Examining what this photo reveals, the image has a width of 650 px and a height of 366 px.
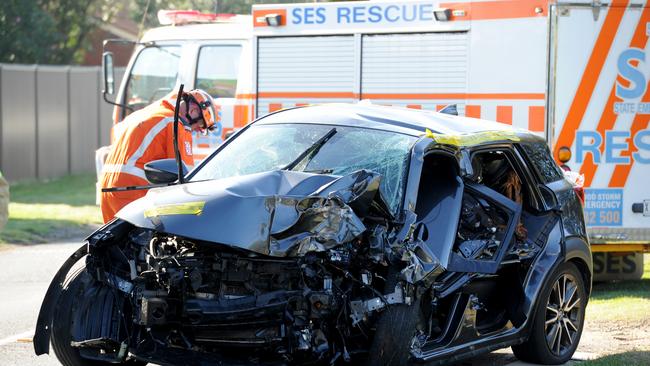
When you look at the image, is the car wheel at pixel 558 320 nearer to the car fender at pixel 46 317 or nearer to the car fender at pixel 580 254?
the car fender at pixel 580 254

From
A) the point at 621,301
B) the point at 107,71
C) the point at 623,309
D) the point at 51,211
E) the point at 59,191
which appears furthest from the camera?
the point at 59,191

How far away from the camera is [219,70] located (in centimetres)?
1351

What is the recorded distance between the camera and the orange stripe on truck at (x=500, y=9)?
420 inches

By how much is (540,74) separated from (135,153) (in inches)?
162

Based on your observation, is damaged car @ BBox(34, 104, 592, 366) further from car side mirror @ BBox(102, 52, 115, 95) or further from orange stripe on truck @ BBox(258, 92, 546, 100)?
car side mirror @ BBox(102, 52, 115, 95)

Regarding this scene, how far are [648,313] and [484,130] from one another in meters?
2.87

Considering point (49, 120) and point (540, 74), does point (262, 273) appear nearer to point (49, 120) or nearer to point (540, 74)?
point (540, 74)

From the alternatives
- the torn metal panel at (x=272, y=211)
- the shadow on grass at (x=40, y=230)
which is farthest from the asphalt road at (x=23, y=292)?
the torn metal panel at (x=272, y=211)

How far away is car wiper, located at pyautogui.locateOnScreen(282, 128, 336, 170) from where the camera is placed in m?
6.82

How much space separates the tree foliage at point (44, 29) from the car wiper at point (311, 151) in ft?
72.5

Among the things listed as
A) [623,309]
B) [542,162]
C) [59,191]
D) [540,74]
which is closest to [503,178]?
[542,162]

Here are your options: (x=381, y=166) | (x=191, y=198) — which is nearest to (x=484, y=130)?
(x=381, y=166)

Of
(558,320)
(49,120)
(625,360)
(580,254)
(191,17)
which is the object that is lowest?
(625,360)

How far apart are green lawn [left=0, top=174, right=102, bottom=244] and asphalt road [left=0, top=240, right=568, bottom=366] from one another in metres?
0.85
